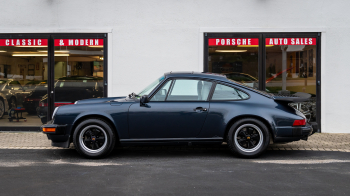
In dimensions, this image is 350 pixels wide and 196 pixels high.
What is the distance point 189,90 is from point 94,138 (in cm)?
177

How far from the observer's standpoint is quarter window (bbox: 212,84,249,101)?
6.12 m

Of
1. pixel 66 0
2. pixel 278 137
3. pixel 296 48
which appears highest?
pixel 66 0

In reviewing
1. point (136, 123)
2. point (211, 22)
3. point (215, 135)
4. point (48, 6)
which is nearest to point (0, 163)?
point (136, 123)

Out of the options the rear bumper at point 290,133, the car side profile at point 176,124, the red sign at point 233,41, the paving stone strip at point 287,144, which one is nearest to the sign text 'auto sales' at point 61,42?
the paving stone strip at point 287,144

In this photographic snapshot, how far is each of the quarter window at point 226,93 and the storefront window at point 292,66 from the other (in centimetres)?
347

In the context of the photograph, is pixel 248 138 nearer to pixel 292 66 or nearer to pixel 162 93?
pixel 162 93

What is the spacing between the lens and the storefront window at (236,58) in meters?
9.32

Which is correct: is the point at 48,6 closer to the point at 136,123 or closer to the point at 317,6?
the point at 136,123

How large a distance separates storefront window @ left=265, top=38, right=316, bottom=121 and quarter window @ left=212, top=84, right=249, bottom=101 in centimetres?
347

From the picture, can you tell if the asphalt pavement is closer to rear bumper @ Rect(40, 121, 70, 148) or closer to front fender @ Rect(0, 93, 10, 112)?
rear bumper @ Rect(40, 121, 70, 148)

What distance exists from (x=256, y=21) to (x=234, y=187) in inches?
235

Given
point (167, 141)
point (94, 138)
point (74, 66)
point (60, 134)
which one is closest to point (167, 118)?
point (167, 141)

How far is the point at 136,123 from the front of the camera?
19.6 ft

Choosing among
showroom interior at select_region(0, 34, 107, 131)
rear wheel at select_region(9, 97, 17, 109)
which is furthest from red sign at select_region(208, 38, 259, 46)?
rear wheel at select_region(9, 97, 17, 109)
